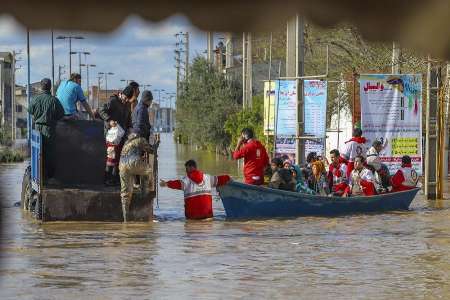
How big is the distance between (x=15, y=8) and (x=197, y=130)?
A: 58189 millimetres

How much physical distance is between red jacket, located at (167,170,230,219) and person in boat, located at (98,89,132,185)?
98 cm

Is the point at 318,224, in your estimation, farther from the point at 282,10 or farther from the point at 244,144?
the point at 282,10

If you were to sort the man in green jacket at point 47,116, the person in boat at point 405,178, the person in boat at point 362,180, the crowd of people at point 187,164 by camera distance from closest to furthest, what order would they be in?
the man in green jacket at point 47,116
the crowd of people at point 187,164
the person in boat at point 362,180
the person in boat at point 405,178

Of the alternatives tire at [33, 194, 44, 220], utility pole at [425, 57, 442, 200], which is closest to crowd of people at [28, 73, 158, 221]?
tire at [33, 194, 44, 220]

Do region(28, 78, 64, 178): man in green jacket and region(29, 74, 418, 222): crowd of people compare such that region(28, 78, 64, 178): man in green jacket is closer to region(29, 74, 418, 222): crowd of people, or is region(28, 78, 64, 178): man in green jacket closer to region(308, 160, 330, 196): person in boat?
region(29, 74, 418, 222): crowd of people

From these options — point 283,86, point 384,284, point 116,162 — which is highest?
point 283,86

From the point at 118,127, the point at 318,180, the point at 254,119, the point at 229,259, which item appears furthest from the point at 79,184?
the point at 254,119

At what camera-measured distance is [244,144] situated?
17.7m

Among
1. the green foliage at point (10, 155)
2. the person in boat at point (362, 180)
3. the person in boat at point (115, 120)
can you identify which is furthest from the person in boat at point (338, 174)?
the green foliage at point (10, 155)

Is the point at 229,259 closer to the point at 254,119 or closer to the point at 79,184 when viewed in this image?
the point at 79,184

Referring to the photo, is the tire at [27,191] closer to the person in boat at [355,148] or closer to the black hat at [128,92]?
the black hat at [128,92]

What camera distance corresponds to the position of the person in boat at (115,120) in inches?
604

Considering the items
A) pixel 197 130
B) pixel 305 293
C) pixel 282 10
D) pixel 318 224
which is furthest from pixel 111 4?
pixel 197 130

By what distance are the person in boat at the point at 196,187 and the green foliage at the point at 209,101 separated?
125 feet
